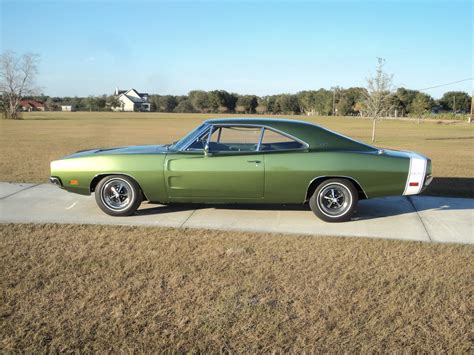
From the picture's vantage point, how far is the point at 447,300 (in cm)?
341

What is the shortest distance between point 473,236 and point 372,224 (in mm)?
1159

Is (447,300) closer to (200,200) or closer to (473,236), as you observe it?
(473,236)

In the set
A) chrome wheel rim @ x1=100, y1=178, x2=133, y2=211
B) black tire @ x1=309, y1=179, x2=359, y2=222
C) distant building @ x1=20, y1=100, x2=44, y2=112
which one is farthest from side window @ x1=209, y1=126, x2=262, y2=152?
distant building @ x1=20, y1=100, x2=44, y2=112

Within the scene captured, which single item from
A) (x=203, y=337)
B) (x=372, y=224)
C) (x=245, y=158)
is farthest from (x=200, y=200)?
(x=203, y=337)

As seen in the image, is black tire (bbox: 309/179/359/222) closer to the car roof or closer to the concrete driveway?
the concrete driveway

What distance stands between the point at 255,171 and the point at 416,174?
81.0 inches

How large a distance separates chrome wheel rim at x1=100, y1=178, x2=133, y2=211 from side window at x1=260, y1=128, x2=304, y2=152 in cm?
185

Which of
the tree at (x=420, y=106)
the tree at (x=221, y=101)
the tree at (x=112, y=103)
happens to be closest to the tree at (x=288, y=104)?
the tree at (x=221, y=101)

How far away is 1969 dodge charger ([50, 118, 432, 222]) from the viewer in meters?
5.43

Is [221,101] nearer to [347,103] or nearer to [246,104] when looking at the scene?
[246,104]

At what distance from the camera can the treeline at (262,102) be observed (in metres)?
106

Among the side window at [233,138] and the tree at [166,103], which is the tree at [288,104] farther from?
the side window at [233,138]

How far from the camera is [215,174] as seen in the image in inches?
214

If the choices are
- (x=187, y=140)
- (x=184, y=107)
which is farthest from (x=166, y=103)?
(x=187, y=140)
